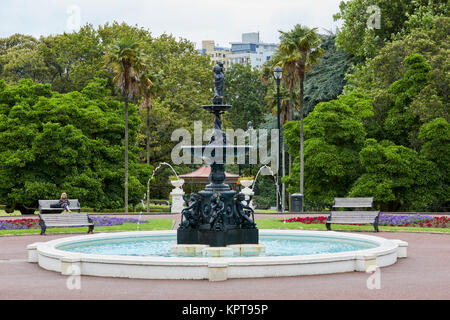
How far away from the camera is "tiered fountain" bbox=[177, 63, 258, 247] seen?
1434cm

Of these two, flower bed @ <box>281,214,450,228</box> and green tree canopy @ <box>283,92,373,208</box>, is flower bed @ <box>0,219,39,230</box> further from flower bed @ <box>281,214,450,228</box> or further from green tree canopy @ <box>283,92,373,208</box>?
green tree canopy @ <box>283,92,373,208</box>

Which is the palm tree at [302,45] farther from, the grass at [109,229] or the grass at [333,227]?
the grass at [109,229]

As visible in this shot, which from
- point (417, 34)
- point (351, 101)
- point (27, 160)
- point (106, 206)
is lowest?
point (106, 206)

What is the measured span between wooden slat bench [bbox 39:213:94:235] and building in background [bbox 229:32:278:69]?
15772cm

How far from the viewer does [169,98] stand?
51344mm

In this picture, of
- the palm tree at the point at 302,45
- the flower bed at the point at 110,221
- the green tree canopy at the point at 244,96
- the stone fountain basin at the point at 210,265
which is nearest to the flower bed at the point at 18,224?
the flower bed at the point at 110,221

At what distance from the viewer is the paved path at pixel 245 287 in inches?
371

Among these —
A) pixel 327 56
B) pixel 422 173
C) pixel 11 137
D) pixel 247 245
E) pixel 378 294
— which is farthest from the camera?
pixel 327 56

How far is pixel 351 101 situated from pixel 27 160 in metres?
17.7

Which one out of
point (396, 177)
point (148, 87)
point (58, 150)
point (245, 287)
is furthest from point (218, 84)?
point (148, 87)

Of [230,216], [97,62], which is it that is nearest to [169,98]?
[97,62]

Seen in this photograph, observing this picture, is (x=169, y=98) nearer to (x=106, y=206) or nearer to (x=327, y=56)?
(x=327, y=56)

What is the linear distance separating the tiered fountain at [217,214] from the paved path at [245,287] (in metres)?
3.52

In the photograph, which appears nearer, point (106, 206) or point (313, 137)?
point (313, 137)
